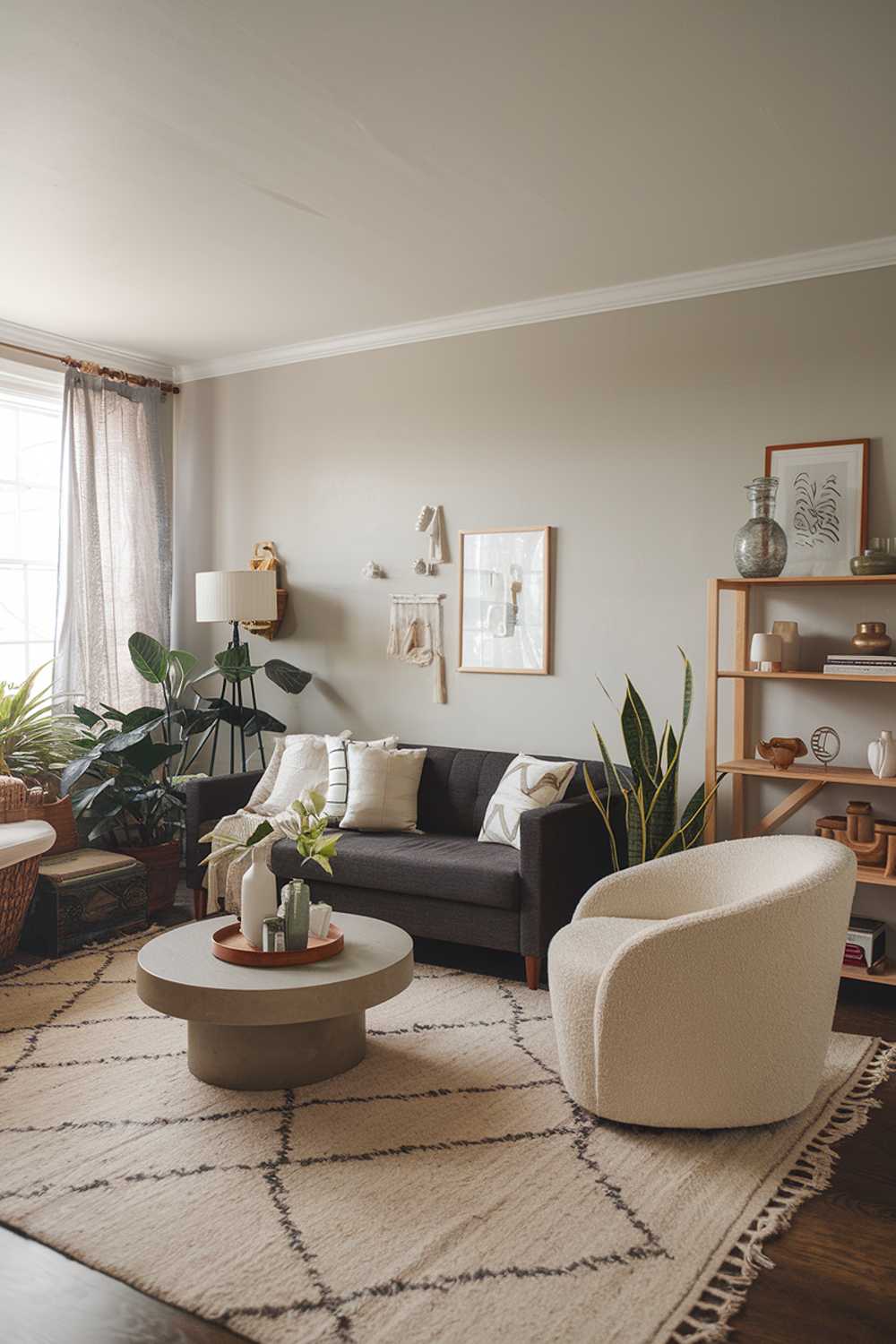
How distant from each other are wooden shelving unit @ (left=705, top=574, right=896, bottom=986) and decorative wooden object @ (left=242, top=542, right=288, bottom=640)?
2323 millimetres

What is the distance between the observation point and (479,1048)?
3.28 metres

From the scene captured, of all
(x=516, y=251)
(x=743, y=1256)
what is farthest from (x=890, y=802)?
(x=516, y=251)

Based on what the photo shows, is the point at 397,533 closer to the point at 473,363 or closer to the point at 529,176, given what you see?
the point at 473,363

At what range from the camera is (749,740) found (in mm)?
4199

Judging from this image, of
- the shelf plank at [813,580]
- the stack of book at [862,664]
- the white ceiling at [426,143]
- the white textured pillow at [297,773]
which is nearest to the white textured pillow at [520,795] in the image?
the white textured pillow at [297,773]

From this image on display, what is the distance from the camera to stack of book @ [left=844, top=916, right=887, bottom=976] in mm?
3717

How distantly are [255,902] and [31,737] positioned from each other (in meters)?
2.20

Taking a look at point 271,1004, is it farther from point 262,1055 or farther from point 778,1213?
point 778,1213

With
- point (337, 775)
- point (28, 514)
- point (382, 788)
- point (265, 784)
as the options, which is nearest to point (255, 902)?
point (382, 788)

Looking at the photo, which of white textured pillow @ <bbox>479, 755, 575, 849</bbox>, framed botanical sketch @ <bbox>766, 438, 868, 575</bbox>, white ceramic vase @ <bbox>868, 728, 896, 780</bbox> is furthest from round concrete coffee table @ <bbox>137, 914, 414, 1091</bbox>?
framed botanical sketch @ <bbox>766, 438, 868, 575</bbox>

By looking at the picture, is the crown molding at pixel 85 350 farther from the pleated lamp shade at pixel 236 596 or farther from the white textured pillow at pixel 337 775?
the white textured pillow at pixel 337 775

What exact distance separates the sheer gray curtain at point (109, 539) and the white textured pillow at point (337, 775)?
1378 mm

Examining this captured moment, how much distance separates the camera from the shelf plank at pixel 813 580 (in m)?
3.67

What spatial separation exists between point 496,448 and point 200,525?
1.92 m
